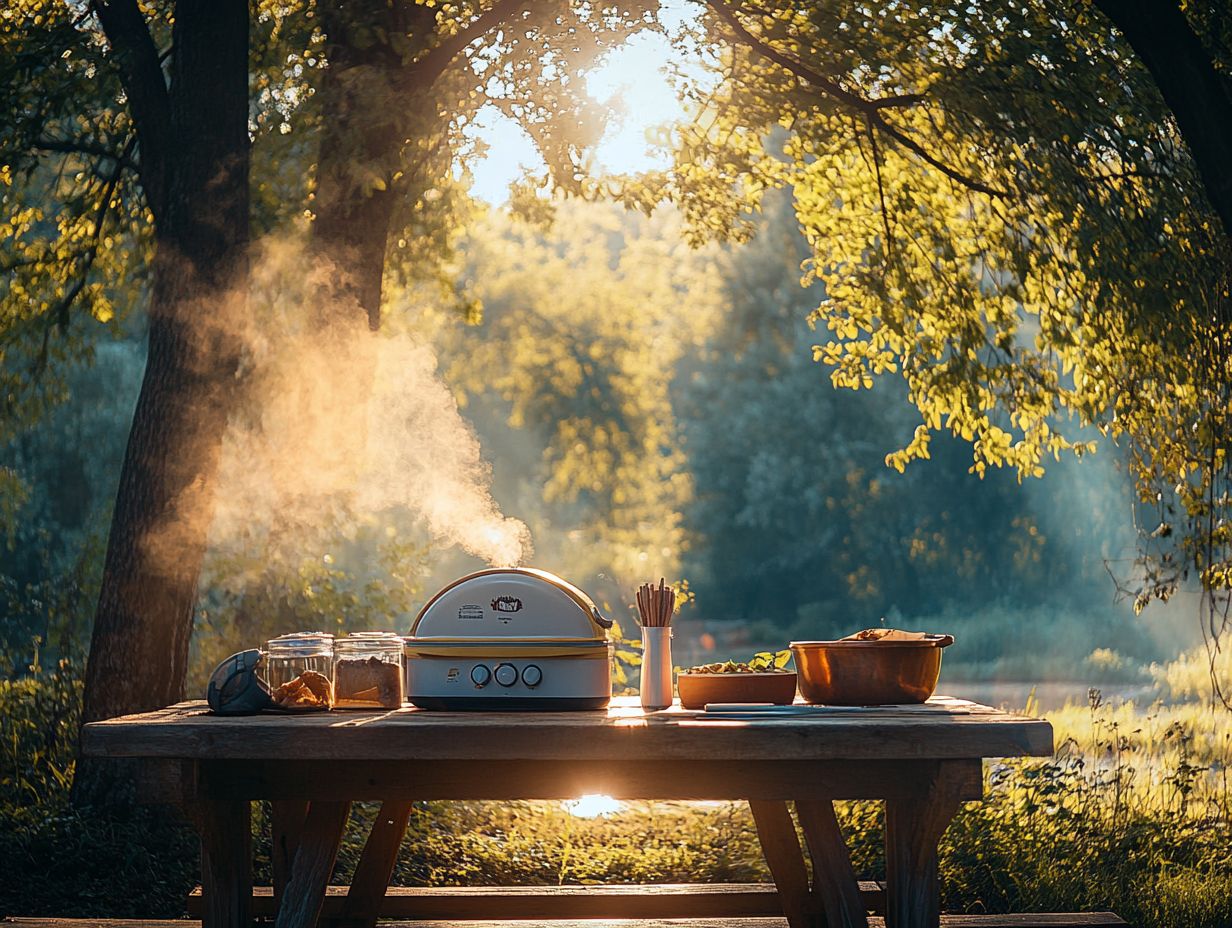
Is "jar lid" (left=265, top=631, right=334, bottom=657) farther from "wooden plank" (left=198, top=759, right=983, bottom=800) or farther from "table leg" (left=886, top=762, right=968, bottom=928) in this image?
→ "table leg" (left=886, top=762, right=968, bottom=928)

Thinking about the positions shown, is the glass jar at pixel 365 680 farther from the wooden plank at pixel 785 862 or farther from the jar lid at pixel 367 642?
the wooden plank at pixel 785 862

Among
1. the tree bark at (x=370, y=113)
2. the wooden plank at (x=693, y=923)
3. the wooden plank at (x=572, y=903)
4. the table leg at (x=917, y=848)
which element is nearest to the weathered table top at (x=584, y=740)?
the table leg at (x=917, y=848)

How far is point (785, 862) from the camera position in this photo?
421 cm

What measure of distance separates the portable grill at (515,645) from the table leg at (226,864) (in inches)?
22.8

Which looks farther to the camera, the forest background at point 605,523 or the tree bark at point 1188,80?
the forest background at point 605,523

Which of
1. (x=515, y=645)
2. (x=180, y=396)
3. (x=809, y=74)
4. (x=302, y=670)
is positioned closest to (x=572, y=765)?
(x=515, y=645)

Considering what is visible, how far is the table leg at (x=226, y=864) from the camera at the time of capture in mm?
3363

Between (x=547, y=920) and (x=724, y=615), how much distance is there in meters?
24.8

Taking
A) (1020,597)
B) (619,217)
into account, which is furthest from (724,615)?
(619,217)

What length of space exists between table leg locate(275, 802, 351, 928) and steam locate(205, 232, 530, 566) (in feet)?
7.47

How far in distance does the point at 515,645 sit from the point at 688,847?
4220 mm

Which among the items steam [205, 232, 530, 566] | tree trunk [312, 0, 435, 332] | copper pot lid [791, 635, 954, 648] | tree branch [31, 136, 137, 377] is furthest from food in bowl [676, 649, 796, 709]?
tree branch [31, 136, 137, 377]

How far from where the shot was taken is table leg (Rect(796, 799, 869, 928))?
11.3 feet

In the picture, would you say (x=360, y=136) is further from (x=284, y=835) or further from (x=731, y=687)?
(x=731, y=687)
